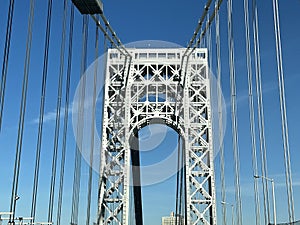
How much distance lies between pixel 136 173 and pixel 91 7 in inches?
647

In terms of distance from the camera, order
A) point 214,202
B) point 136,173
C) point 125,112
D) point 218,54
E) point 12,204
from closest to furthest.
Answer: point 12,204 < point 218,54 < point 214,202 < point 125,112 < point 136,173

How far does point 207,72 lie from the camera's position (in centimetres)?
2245

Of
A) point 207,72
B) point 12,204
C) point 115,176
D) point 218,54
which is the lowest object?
point 12,204

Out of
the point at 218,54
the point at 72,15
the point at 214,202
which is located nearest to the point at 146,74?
the point at 214,202

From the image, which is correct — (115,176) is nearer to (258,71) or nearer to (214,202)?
(214,202)

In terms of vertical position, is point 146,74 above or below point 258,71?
above

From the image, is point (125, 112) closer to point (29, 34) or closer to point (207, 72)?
point (207, 72)

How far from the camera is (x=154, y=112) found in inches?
885

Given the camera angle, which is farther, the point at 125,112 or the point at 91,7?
the point at 125,112

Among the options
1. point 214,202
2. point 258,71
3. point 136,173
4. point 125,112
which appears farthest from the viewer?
point 136,173

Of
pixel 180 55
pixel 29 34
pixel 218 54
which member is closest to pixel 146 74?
pixel 180 55

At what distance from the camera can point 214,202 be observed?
68.6 feet

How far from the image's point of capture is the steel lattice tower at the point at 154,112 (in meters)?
21.3

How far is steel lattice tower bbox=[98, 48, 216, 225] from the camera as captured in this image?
21344mm
